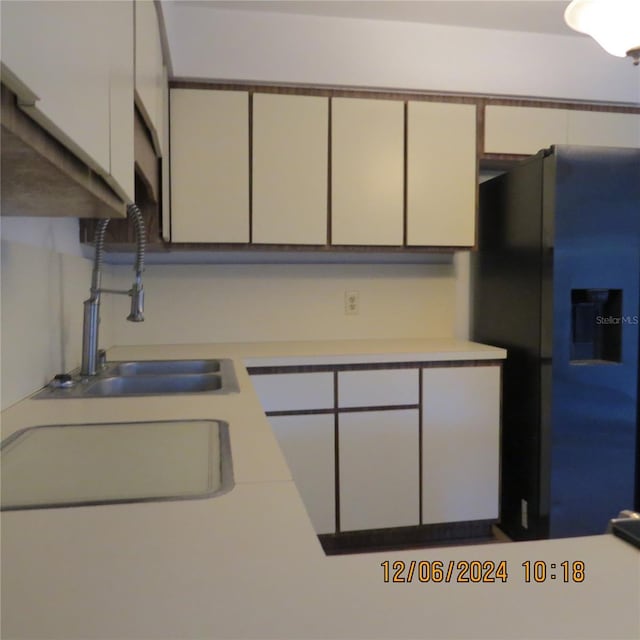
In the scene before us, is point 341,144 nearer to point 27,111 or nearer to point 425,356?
point 425,356

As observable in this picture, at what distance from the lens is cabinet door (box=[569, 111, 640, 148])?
2.34 metres

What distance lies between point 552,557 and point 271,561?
28 cm

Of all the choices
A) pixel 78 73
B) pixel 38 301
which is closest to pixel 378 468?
pixel 38 301

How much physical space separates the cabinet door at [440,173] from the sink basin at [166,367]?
3.50 feet

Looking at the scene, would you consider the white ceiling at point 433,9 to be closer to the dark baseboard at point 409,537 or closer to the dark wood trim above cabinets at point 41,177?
the dark wood trim above cabinets at point 41,177

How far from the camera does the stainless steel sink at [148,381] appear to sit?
4.29 feet

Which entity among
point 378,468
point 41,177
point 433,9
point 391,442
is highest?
point 433,9

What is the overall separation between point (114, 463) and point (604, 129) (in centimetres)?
260

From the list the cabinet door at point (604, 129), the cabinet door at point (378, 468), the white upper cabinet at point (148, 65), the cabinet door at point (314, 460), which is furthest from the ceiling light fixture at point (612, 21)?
the cabinet door at point (314, 460)

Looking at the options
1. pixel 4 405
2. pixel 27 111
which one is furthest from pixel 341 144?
pixel 27 111

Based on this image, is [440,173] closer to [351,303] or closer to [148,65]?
[351,303]

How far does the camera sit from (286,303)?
95.9 inches

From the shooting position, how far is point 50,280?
1385mm

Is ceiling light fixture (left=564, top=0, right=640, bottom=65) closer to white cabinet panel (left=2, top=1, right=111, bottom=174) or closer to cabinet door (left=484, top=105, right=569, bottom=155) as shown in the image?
cabinet door (left=484, top=105, right=569, bottom=155)
